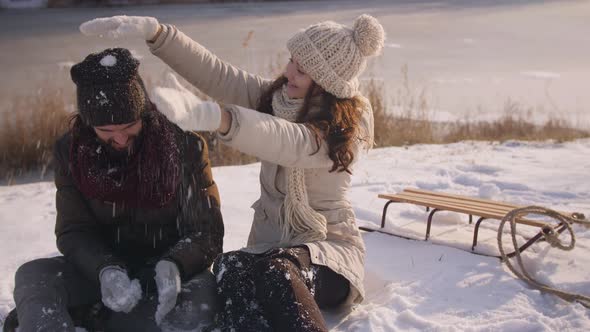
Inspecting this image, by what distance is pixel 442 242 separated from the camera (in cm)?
394

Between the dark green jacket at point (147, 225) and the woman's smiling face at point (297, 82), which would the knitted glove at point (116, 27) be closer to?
the dark green jacket at point (147, 225)

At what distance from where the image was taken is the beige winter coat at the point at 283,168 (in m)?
2.56

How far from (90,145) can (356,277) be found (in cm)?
120

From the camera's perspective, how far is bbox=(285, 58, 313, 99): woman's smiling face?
114 inches

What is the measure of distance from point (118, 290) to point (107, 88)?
74 cm

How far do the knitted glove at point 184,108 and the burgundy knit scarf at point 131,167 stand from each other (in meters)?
0.51

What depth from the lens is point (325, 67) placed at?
281cm

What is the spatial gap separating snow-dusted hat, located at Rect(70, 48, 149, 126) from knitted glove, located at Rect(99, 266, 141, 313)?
1.83ft

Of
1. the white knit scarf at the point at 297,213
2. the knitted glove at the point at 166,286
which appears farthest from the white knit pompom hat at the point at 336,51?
the knitted glove at the point at 166,286

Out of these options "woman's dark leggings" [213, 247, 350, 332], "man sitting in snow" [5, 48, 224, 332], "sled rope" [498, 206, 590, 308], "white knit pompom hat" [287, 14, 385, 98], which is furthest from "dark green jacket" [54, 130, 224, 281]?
"sled rope" [498, 206, 590, 308]

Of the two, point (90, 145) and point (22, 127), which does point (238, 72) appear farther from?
point (22, 127)

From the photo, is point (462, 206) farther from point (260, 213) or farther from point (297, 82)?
point (297, 82)

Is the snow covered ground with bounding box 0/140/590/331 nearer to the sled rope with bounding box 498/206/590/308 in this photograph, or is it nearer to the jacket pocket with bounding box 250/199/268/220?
the sled rope with bounding box 498/206/590/308

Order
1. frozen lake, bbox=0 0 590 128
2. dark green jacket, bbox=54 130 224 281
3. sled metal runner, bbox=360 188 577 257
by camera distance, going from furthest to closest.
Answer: frozen lake, bbox=0 0 590 128 → sled metal runner, bbox=360 188 577 257 → dark green jacket, bbox=54 130 224 281
